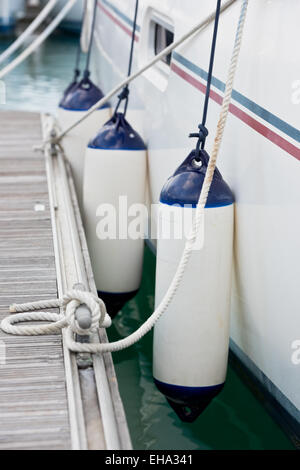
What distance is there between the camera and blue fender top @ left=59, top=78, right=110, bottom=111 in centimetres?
523

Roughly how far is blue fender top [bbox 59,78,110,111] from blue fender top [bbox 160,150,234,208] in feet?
7.86

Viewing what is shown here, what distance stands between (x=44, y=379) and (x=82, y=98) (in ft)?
9.97

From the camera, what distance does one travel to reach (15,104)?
34.0 feet

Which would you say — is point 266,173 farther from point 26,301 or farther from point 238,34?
point 26,301

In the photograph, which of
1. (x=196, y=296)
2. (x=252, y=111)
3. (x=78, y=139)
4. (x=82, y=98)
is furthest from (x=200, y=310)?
(x=82, y=98)

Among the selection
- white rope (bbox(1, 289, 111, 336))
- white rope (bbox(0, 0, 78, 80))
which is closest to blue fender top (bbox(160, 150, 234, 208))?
white rope (bbox(1, 289, 111, 336))

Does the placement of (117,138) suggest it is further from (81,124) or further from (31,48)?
(31,48)

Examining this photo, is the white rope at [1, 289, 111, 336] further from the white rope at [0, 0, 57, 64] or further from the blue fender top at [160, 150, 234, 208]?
the white rope at [0, 0, 57, 64]

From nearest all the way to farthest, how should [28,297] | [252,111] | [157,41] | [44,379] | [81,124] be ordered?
[44,379], [252,111], [28,297], [157,41], [81,124]

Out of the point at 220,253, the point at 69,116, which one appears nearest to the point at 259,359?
the point at 220,253

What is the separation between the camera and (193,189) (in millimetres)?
2896

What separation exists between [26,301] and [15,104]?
7649 millimetres

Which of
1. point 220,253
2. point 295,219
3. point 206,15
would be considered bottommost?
point 220,253

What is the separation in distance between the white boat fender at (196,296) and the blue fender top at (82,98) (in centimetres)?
237
